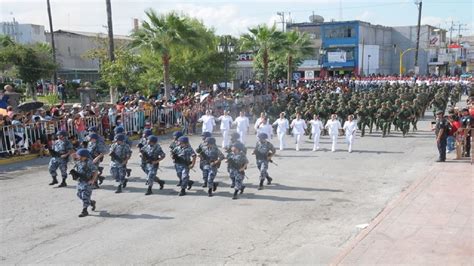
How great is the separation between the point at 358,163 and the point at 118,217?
8741mm

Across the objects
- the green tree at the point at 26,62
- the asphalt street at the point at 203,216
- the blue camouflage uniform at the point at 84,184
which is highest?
the green tree at the point at 26,62

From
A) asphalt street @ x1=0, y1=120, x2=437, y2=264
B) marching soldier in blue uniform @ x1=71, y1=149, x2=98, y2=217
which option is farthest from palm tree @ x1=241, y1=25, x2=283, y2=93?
marching soldier in blue uniform @ x1=71, y1=149, x2=98, y2=217

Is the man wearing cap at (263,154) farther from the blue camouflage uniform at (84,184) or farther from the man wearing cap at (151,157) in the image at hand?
the blue camouflage uniform at (84,184)

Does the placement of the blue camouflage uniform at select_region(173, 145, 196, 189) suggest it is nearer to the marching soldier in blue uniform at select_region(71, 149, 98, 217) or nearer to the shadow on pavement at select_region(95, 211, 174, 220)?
the shadow on pavement at select_region(95, 211, 174, 220)

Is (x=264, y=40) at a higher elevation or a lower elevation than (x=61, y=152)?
higher

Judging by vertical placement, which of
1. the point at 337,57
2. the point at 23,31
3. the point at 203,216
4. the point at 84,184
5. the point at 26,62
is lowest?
the point at 203,216

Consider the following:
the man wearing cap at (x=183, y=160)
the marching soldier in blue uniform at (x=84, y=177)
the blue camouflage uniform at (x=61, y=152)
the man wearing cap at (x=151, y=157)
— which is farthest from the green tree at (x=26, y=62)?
the marching soldier in blue uniform at (x=84, y=177)

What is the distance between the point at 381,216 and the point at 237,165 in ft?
12.1

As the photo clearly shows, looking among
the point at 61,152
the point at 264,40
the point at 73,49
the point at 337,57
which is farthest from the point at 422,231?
the point at 337,57

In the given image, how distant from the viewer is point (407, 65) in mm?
81562

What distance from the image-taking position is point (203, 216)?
11.1m

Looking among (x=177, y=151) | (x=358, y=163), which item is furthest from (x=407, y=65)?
(x=177, y=151)

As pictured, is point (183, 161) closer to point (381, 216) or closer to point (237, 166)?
point (237, 166)

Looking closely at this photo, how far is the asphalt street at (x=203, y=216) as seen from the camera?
29.3 feet
